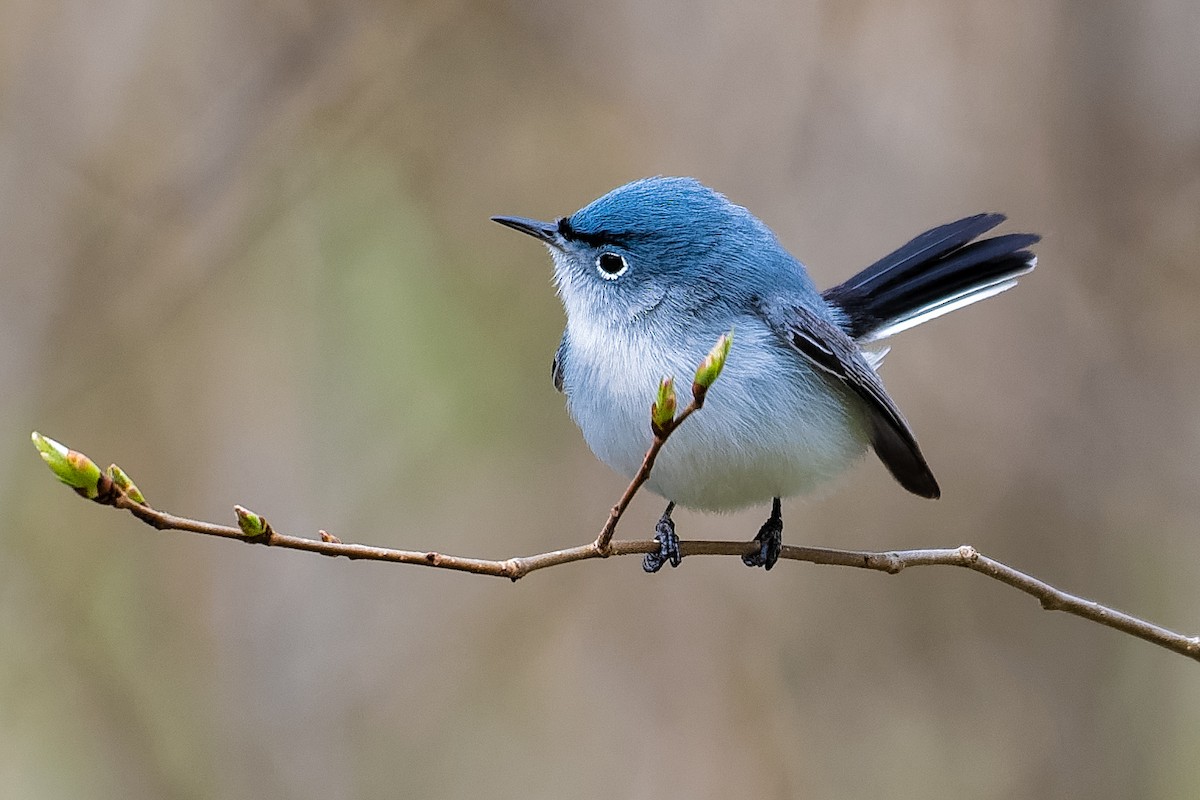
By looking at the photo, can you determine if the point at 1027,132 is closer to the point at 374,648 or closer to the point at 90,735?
the point at 374,648

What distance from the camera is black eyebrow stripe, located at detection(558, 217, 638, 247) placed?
10.3ft

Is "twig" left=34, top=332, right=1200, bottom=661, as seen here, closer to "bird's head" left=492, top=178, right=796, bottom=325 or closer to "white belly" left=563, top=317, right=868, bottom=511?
"white belly" left=563, top=317, right=868, bottom=511

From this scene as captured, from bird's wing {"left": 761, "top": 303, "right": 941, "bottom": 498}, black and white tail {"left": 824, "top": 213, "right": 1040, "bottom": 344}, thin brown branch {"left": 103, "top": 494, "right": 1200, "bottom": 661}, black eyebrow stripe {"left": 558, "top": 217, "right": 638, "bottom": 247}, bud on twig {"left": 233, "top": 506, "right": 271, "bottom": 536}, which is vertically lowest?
bud on twig {"left": 233, "top": 506, "right": 271, "bottom": 536}

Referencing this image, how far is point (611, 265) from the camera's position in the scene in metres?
3.17

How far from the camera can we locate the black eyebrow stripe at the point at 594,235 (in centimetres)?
315

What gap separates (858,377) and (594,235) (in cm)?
81

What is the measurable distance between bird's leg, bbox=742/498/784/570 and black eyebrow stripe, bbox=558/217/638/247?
88 cm

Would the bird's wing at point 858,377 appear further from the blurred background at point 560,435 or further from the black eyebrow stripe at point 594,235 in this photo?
the blurred background at point 560,435

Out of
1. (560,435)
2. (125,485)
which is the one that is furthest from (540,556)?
(560,435)

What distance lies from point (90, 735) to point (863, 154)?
391 centimetres

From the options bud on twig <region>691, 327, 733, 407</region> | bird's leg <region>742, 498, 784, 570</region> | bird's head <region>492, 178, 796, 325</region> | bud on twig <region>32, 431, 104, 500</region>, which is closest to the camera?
bud on twig <region>32, 431, 104, 500</region>

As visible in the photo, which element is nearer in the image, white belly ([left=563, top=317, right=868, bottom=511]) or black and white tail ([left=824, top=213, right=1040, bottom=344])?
white belly ([left=563, top=317, right=868, bottom=511])

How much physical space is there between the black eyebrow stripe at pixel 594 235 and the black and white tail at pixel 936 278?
95cm

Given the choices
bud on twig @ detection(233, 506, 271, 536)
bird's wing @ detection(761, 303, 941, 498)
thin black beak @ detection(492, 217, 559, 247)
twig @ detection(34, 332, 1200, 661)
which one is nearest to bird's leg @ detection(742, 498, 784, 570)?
bird's wing @ detection(761, 303, 941, 498)
